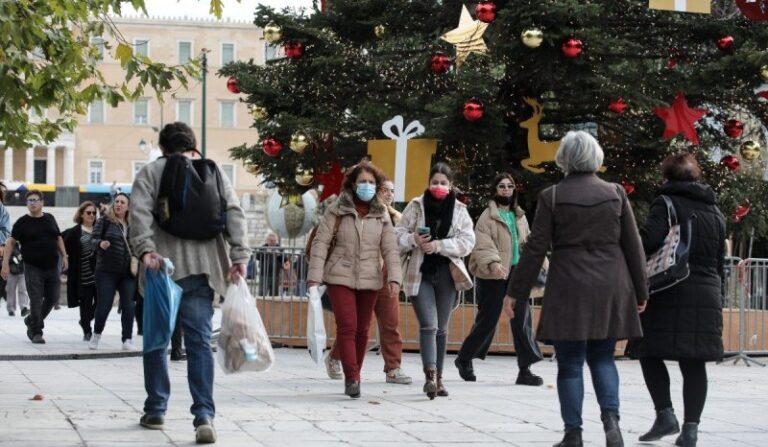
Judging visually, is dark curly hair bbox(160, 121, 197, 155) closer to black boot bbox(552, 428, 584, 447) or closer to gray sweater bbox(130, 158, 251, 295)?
gray sweater bbox(130, 158, 251, 295)

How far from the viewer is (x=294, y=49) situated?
1712 cm

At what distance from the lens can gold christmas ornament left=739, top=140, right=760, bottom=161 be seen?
16.7 metres

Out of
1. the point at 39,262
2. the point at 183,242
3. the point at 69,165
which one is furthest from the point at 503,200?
the point at 69,165

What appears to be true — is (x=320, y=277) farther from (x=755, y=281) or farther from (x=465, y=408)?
(x=755, y=281)

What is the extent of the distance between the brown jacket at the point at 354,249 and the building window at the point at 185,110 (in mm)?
87541

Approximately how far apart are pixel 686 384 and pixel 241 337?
2.50m

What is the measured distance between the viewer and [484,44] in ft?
52.4

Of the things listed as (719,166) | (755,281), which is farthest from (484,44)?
(755,281)

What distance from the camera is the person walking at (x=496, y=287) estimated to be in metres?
12.7

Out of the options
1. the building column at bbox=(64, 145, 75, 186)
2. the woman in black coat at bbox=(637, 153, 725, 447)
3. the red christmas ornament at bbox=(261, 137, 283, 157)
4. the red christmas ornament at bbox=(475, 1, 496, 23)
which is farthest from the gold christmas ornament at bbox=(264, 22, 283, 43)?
the building column at bbox=(64, 145, 75, 186)

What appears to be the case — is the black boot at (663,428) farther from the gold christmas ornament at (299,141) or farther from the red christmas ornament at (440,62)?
the gold christmas ornament at (299,141)

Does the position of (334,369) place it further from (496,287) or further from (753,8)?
(753,8)

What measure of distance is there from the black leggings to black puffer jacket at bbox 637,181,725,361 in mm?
167

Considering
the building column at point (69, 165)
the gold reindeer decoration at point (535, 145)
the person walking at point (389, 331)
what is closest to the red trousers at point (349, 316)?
the person walking at point (389, 331)
